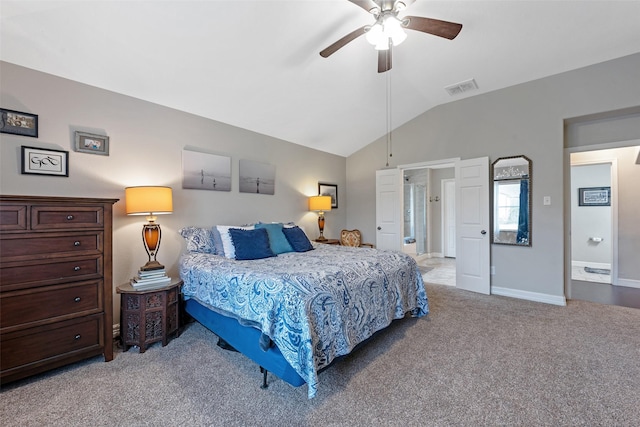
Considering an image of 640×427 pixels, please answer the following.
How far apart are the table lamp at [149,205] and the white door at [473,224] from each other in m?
4.04

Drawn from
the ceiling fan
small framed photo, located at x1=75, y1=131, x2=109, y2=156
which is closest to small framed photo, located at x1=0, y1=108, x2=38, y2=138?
small framed photo, located at x1=75, y1=131, x2=109, y2=156

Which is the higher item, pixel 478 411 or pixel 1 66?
pixel 1 66

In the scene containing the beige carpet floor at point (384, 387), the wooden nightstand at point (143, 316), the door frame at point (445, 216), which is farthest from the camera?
the door frame at point (445, 216)

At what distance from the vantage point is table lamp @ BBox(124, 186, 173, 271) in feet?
8.22

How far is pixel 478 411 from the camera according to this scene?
5.32 ft

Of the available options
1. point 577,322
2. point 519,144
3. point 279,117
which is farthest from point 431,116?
point 577,322

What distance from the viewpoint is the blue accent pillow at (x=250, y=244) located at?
2789 millimetres

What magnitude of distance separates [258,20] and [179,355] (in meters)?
2.95

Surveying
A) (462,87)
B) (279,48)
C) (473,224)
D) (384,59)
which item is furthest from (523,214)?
(279,48)

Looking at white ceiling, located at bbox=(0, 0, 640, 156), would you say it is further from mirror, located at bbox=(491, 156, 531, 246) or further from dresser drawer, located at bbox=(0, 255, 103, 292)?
dresser drawer, located at bbox=(0, 255, 103, 292)

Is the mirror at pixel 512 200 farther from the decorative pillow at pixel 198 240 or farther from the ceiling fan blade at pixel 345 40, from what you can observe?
the decorative pillow at pixel 198 240

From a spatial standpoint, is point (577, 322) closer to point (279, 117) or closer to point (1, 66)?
point (279, 117)

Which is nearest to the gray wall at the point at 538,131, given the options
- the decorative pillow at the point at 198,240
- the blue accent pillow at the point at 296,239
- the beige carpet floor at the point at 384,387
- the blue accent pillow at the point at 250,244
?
the beige carpet floor at the point at 384,387

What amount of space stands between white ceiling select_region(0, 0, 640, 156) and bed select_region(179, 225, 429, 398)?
1807 mm
